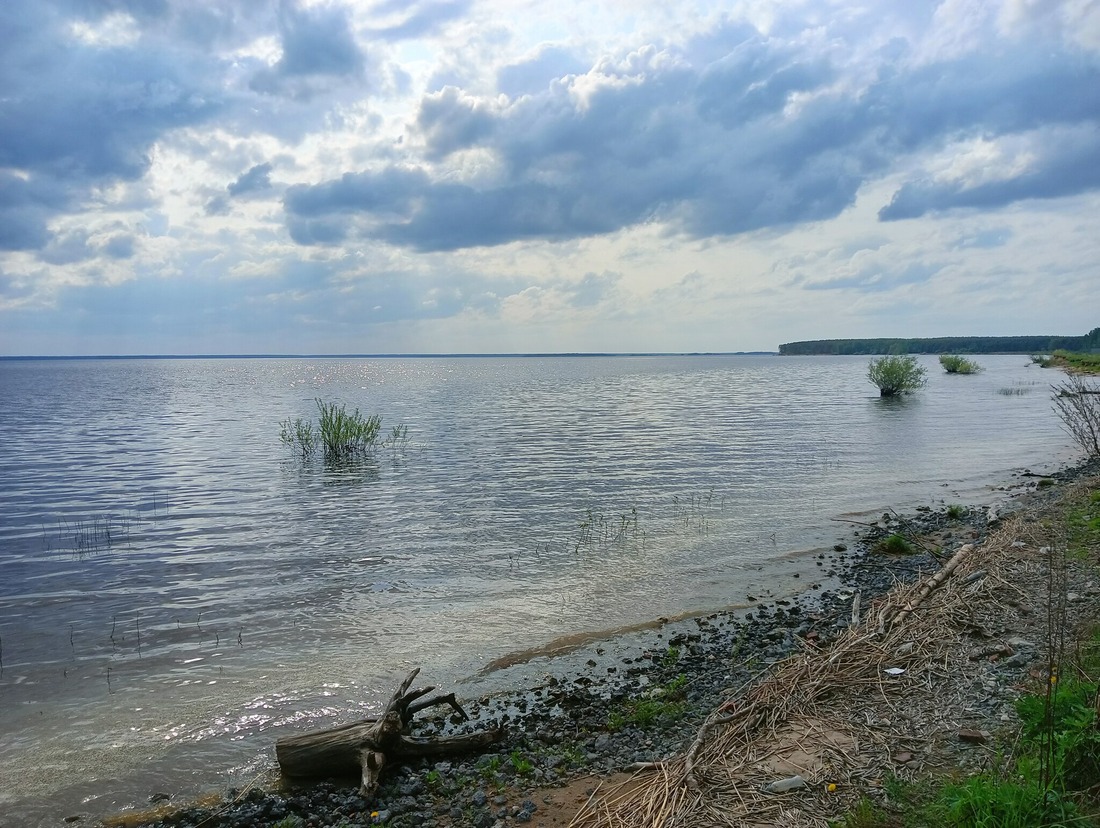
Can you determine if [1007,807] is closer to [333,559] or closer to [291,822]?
[291,822]

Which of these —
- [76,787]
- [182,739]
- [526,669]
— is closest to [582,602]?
[526,669]

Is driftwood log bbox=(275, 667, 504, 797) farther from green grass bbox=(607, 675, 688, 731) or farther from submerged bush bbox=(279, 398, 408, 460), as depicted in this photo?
submerged bush bbox=(279, 398, 408, 460)

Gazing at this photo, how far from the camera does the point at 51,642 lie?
12867mm

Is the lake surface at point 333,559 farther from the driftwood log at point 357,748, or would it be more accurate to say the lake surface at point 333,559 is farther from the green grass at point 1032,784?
the green grass at point 1032,784

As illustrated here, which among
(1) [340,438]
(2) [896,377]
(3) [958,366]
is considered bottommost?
(1) [340,438]

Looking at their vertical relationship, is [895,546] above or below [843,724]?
below

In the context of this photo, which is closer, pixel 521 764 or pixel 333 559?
pixel 521 764

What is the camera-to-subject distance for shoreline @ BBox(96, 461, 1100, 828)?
7.41 meters

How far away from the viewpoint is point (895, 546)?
17469 millimetres

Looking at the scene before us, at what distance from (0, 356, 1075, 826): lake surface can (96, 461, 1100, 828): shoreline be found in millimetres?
906

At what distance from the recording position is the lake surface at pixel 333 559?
999 cm

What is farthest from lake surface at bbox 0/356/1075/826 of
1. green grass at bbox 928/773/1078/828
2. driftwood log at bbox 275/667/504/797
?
green grass at bbox 928/773/1078/828

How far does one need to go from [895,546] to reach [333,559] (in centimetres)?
1402

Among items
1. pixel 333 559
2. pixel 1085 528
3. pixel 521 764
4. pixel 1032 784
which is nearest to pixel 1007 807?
pixel 1032 784
